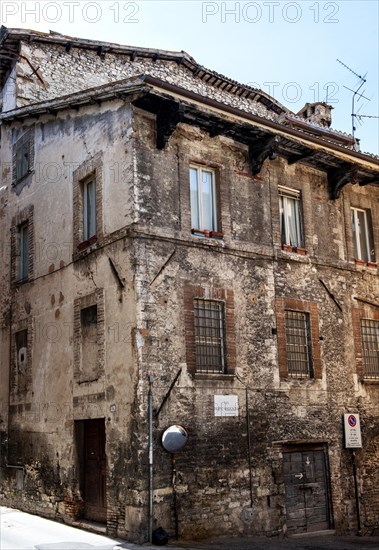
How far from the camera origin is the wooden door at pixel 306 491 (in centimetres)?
1312

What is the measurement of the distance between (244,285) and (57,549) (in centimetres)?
600

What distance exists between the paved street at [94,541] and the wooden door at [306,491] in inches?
11.3

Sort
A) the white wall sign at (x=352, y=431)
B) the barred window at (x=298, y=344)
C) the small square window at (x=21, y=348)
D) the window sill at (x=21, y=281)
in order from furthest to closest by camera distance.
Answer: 1. the window sill at (x=21, y=281)
2. the small square window at (x=21, y=348)
3. the white wall sign at (x=352, y=431)
4. the barred window at (x=298, y=344)

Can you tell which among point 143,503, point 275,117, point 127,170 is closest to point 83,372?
point 143,503

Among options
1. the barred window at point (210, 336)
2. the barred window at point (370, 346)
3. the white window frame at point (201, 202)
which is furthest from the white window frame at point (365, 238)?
the barred window at point (210, 336)

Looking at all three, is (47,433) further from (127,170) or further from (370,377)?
(370,377)

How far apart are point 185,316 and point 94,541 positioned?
13.7 feet

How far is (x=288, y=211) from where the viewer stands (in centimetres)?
1491

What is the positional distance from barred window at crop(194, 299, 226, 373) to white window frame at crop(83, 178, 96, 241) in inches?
104

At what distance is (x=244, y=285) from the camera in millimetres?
13391

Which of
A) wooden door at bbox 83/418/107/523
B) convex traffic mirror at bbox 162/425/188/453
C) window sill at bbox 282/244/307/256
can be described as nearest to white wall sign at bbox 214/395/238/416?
convex traffic mirror at bbox 162/425/188/453

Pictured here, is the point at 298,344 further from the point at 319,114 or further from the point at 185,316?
the point at 319,114

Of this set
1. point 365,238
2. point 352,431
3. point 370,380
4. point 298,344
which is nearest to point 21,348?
point 298,344

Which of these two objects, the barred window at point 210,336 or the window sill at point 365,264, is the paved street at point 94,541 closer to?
the barred window at point 210,336
